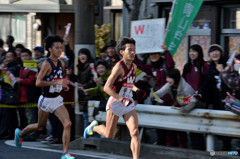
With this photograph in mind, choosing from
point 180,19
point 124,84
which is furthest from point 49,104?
point 180,19

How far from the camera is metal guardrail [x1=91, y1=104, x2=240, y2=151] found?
717 centimetres

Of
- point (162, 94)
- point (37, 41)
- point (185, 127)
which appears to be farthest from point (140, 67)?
point (37, 41)

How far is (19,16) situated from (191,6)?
51.2 ft

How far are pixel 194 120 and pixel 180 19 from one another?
2082 millimetres

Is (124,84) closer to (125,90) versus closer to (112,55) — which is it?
(125,90)

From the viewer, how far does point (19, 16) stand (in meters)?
23.0

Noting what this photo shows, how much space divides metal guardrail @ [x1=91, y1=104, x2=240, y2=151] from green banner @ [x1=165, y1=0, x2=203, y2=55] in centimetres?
141

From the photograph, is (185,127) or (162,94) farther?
(162,94)

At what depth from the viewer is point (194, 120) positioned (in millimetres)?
7516

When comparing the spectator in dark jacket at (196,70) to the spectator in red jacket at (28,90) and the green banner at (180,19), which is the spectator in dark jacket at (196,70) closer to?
the green banner at (180,19)

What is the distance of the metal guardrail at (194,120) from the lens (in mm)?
7172

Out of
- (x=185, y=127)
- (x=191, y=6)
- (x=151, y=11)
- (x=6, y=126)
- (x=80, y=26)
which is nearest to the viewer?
(x=185, y=127)

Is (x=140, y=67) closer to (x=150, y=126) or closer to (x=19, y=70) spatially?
(x=150, y=126)

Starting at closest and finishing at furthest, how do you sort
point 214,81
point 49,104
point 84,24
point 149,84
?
point 49,104 < point 214,81 < point 149,84 < point 84,24
